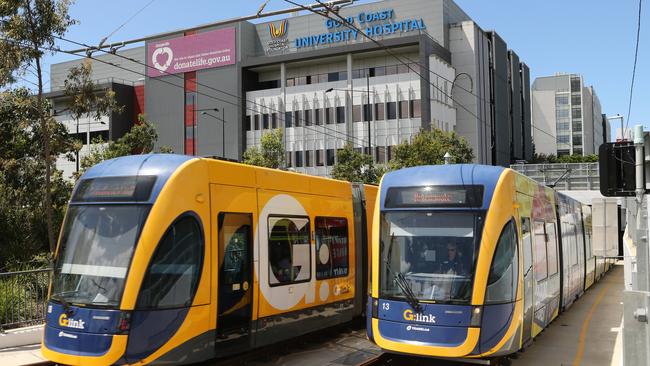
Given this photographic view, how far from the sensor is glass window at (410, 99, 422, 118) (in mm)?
55097

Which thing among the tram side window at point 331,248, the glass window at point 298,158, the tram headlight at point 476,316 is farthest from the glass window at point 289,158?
the tram headlight at point 476,316

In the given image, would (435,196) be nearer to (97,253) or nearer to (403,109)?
(97,253)

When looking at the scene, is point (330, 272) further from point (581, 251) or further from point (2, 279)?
point (581, 251)

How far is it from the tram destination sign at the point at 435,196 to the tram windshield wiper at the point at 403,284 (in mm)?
559

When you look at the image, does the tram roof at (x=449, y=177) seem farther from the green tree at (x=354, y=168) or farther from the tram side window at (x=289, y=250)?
the green tree at (x=354, y=168)

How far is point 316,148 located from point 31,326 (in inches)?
1960

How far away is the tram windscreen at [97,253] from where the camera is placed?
24.4 feet

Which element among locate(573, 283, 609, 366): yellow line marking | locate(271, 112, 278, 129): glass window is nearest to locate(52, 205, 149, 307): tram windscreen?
locate(573, 283, 609, 366): yellow line marking

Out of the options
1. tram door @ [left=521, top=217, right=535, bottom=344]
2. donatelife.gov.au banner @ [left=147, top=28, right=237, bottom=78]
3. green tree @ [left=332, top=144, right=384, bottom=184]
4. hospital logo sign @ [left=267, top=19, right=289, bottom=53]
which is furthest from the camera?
donatelife.gov.au banner @ [left=147, top=28, right=237, bottom=78]

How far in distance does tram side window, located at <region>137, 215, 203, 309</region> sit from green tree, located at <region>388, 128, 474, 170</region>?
101 ft

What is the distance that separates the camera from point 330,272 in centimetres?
1139

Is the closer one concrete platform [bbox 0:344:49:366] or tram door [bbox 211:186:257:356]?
tram door [bbox 211:186:257:356]

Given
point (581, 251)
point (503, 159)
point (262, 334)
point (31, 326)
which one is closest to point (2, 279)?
point (31, 326)

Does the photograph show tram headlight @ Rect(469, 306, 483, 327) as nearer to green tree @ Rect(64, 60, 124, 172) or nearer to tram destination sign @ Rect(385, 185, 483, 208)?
tram destination sign @ Rect(385, 185, 483, 208)
